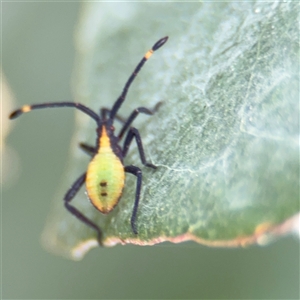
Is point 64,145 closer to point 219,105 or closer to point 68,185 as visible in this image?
point 68,185

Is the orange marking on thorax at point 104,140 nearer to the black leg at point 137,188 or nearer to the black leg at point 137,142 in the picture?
the black leg at point 137,142

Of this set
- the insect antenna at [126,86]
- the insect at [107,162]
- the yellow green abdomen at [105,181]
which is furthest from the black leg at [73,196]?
the insect antenna at [126,86]

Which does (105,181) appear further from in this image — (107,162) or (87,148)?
(87,148)

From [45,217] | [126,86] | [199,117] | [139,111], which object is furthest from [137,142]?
[45,217]

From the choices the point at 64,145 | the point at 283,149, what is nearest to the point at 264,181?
the point at 283,149

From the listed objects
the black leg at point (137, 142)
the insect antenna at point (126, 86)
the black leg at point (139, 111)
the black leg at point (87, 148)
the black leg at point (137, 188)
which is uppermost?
the insect antenna at point (126, 86)

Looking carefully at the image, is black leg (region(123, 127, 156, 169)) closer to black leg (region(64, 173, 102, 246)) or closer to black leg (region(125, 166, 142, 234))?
black leg (region(125, 166, 142, 234))

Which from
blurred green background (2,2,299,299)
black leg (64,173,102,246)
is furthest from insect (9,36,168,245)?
blurred green background (2,2,299,299)
